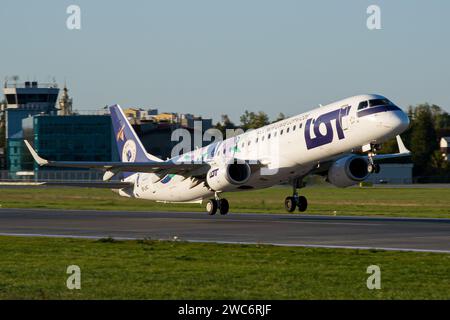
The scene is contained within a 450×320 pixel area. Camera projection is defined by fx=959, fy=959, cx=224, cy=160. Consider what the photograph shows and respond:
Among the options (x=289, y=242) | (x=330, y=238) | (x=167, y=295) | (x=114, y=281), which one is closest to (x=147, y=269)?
(x=114, y=281)

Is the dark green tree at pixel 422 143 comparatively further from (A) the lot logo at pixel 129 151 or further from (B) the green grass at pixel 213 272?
(B) the green grass at pixel 213 272

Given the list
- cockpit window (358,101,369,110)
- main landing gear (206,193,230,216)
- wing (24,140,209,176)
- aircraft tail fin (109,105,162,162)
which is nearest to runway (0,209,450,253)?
main landing gear (206,193,230,216)

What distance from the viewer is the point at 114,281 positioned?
2141 cm

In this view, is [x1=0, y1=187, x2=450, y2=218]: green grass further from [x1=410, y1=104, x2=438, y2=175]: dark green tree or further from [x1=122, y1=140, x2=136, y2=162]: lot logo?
[x1=410, y1=104, x2=438, y2=175]: dark green tree

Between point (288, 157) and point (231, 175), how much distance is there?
2963 mm

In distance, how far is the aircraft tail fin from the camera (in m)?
56.9

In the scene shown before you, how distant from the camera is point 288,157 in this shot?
140 ft

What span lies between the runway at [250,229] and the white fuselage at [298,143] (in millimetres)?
2058

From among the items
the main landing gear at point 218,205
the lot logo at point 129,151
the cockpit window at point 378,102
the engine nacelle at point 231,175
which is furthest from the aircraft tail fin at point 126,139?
the cockpit window at point 378,102

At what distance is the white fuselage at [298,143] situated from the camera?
38781 mm

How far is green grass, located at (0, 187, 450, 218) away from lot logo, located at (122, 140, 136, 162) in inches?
202

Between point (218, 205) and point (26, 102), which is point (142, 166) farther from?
point (26, 102)

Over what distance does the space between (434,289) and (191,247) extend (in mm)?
11414
